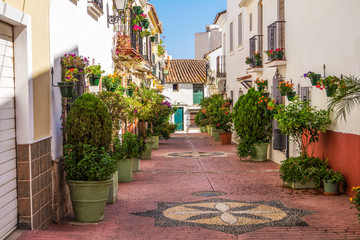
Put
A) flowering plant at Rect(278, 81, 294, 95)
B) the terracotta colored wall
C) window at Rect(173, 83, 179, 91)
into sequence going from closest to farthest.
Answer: the terracotta colored wall, flowering plant at Rect(278, 81, 294, 95), window at Rect(173, 83, 179, 91)

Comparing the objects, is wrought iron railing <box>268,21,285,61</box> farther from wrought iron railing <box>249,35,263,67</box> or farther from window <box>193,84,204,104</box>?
window <box>193,84,204,104</box>

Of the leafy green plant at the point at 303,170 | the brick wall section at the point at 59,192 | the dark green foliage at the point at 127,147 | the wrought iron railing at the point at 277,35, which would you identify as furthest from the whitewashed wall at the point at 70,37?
the wrought iron railing at the point at 277,35

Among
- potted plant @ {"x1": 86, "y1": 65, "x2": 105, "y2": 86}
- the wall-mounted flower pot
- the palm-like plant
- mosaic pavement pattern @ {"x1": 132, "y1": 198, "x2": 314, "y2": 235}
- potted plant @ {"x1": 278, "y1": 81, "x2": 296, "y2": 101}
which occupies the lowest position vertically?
mosaic pavement pattern @ {"x1": 132, "y1": 198, "x2": 314, "y2": 235}

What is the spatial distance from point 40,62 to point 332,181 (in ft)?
22.1

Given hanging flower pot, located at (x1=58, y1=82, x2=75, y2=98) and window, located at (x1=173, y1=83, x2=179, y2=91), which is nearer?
hanging flower pot, located at (x1=58, y1=82, x2=75, y2=98)

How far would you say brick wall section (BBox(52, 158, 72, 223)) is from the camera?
331 inches

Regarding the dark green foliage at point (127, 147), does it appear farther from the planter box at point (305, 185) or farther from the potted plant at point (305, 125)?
the planter box at point (305, 185)

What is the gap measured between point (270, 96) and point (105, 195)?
1061 centimetres

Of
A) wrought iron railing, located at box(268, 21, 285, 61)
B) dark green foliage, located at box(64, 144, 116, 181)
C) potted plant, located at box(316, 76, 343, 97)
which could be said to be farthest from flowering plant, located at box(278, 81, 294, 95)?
dark green foliage, located at box(64, 144, 116, 181)

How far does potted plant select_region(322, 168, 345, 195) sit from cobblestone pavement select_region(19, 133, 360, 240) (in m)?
0.20

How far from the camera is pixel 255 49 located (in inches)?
769

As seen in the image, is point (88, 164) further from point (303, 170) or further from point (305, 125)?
point (305, 125)

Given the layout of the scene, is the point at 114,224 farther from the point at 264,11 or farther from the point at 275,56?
the point at 264,11

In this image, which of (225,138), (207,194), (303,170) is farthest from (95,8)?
(225,138)
